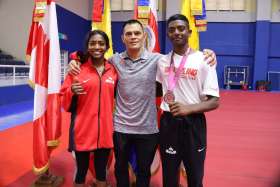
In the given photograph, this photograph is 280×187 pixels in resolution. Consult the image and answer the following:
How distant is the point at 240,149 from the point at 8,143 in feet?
10.3

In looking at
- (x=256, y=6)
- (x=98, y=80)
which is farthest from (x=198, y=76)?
(x=256, y=6)

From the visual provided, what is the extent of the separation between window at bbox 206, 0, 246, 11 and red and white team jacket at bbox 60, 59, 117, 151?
13605mm

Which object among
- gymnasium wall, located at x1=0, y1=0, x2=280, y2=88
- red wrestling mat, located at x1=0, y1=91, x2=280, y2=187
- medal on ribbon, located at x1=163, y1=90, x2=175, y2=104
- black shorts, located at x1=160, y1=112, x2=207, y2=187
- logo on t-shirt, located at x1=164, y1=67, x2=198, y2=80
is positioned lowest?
red wrestling mat, located at x1=0, y1=91, x2=280, y2=187

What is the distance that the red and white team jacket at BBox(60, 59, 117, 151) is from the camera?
2.13 m

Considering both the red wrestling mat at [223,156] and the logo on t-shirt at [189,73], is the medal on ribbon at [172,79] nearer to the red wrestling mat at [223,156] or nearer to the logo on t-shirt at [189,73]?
the logo on t-shirt at [189,73]

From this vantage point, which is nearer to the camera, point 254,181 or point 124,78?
point 124,78

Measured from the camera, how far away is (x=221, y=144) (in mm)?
4492

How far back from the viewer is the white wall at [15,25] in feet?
38.5

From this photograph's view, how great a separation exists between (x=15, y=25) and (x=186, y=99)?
452 inches

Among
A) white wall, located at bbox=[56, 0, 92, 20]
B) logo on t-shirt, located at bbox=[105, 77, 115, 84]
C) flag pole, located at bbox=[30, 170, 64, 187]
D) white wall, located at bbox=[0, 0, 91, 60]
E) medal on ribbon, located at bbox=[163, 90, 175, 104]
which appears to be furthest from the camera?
white wall, located at bbox=[56, 0, 92, 20]

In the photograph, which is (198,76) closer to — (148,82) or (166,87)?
(166,87)

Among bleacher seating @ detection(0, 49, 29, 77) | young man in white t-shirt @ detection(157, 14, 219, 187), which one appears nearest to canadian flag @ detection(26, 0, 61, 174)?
young man in white t-shirt @ detection(157, 14, 219, 187)

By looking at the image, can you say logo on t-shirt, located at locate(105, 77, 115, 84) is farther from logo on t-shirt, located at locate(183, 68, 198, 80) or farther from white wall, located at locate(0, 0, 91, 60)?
white wall, located at locate(0, 0, 91, 60)

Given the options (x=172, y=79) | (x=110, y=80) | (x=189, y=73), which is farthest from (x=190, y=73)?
(x=110, y=80)
